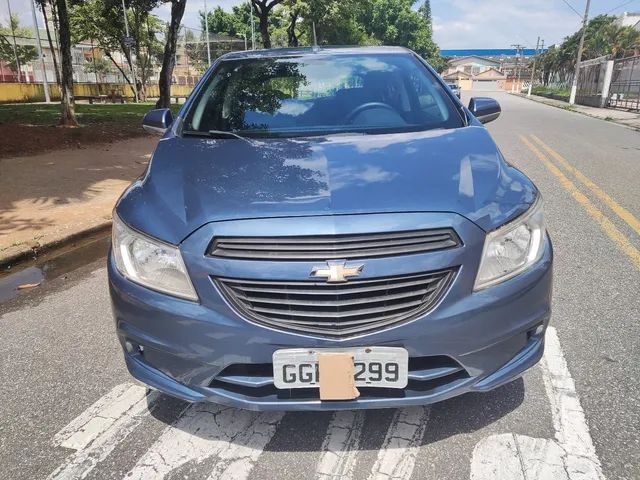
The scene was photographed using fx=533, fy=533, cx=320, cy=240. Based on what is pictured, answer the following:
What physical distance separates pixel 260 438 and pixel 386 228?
107 centimetres

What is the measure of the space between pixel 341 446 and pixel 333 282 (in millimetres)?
775

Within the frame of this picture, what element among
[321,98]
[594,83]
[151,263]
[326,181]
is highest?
[321,98]

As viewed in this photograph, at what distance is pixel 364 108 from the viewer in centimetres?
315

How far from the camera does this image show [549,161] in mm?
9227

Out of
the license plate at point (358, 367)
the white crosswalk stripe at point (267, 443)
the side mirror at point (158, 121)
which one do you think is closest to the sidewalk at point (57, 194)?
the side mirror at point (158, 121)

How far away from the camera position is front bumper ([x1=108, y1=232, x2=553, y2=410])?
1883mm

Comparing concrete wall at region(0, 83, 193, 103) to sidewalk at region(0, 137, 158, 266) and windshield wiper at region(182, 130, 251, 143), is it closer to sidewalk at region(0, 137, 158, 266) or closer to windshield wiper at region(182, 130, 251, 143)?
sidewalk at region(0, 137, 158, 266)

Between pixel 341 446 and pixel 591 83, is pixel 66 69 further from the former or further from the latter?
pixel 591 83

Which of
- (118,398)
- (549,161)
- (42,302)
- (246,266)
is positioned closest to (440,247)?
(246,266)

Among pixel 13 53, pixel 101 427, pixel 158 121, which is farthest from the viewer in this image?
pixel 13 53

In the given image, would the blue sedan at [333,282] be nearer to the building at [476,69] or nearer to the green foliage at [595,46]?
the green foliage at [595,46]

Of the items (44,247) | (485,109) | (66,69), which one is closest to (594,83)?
(66,69)

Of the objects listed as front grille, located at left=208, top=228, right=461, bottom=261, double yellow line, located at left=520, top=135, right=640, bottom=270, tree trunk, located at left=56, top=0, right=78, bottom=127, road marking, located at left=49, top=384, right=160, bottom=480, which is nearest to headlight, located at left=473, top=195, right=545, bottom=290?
front grille, located at left=208, top=228, right=461, bottom=261

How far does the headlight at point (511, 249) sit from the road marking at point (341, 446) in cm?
83
